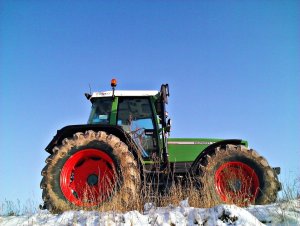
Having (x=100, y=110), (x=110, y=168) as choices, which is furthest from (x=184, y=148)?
(x=110, y=168)

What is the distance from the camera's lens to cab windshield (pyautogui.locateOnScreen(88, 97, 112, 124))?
6.52 meters

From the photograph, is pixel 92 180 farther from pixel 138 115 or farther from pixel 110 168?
pixel 138 115

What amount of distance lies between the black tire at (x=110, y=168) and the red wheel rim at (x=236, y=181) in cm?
139

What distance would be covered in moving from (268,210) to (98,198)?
2.40 metres

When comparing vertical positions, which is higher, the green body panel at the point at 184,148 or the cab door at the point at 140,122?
the cab door at the point at 140,122

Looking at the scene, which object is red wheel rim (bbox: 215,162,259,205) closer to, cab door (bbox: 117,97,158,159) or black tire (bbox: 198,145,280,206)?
black tire (bbox: 198,145,280,206)

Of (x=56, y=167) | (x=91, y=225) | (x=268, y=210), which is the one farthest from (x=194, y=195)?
(x=56, y=167)

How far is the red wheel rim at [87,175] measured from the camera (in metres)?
5.15

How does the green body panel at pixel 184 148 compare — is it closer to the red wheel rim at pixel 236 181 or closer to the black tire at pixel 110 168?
the red wheel rim at pixel 236 181

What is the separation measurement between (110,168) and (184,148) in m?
2.17

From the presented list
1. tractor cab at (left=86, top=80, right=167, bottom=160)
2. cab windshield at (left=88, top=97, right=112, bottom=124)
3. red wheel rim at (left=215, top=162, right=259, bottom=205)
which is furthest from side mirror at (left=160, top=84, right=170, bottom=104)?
red wheel rim at (left=215, top=162, right=259, bottom=205)

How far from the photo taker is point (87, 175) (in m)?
5.35

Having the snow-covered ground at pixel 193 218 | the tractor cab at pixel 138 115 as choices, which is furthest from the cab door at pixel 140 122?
the snow-covered ground at pixel 193 218

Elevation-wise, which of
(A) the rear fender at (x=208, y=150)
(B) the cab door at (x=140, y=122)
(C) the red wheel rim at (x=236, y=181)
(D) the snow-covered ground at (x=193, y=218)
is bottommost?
(D) the snow-covered ground at (x=193, y=218)
